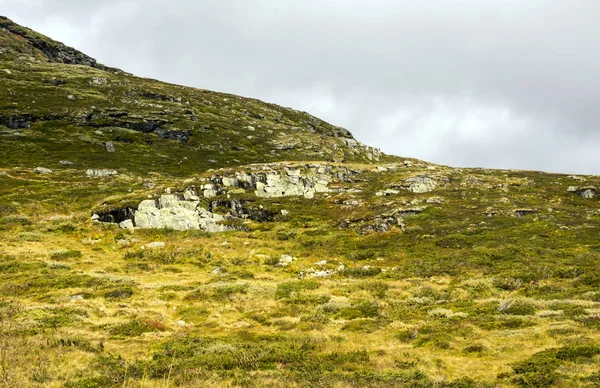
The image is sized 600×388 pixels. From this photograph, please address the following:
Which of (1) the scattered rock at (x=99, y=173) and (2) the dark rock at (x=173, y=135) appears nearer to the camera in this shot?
(1) the scattered rock at (x=99, y=173)

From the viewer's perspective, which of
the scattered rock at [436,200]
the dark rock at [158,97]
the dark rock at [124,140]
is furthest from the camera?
the dark rock at [158,97]

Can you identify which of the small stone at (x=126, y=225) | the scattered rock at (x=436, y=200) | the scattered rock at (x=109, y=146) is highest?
the scattered rock at (x=109, y=146)

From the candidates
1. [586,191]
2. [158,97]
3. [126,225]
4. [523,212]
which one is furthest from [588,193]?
A: [158,97]

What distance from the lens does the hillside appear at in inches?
641

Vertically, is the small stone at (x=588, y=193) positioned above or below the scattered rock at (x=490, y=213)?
above

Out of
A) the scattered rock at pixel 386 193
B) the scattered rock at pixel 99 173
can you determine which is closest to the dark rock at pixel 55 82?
the scattered rock at pixel 99 173

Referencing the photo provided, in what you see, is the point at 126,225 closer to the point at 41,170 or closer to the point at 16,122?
the point at 41,170

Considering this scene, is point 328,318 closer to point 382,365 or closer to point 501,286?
point 382,365

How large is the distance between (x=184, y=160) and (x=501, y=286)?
3764 inches

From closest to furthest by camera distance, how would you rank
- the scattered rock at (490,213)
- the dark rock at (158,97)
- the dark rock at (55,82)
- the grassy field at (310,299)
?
the grassy field at (310,299) → the scattered rock at (490,213) → the dark rock at (55,82) → the dark rock at (158,97)

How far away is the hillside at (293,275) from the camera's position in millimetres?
16281

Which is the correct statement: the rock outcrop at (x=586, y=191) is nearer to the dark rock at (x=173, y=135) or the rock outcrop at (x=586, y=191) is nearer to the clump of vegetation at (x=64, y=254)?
the clump of vegetation at (x=64, y=254)

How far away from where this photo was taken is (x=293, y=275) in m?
38.0

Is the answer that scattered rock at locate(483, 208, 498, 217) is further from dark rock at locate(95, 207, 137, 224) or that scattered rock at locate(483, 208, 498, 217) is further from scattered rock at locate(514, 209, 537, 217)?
dark rock at locate(95, 207, 137, 224)
